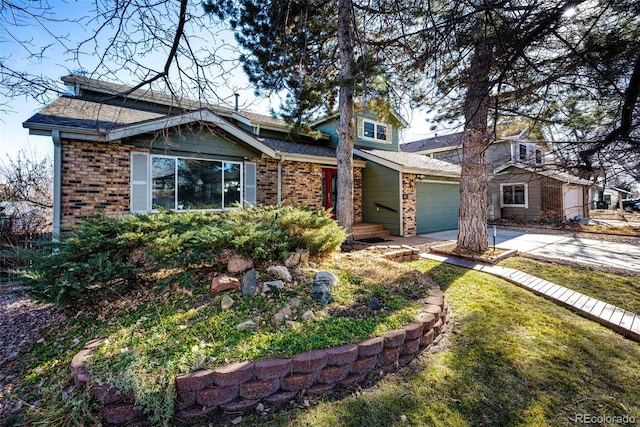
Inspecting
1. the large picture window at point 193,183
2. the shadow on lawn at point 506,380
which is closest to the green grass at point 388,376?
the shadow on lawn at point 506,380

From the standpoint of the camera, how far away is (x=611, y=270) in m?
5.98

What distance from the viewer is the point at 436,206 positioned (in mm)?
12055

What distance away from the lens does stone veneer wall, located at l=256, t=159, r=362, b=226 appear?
956 centimetres

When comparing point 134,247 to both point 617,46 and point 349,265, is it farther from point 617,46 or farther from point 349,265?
point 617,46

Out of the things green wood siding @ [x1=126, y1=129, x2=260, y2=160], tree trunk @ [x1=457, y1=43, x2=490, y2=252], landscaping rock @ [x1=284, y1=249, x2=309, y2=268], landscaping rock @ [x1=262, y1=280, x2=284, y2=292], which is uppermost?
green wood siding @ [x1=126, y1=129, x2=260, y2=160]

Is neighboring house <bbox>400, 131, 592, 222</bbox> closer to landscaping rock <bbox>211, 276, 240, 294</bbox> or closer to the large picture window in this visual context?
the large picture window

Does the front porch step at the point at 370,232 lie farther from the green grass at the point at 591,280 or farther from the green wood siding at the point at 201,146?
the green grass at the point at 591,280

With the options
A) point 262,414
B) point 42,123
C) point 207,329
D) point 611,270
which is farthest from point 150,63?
point 611,270

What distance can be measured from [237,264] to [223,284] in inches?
16.2

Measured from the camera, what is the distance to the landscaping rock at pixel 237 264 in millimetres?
3775

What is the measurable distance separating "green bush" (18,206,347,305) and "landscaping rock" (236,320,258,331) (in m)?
1.05

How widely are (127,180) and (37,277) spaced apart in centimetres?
497

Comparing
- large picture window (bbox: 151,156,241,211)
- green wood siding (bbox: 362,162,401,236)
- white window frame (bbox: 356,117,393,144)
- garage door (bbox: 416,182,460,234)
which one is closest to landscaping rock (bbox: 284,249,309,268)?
large picture window (bbox: 151,156,241,211)

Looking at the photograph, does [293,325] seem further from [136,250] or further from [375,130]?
[375,130]
